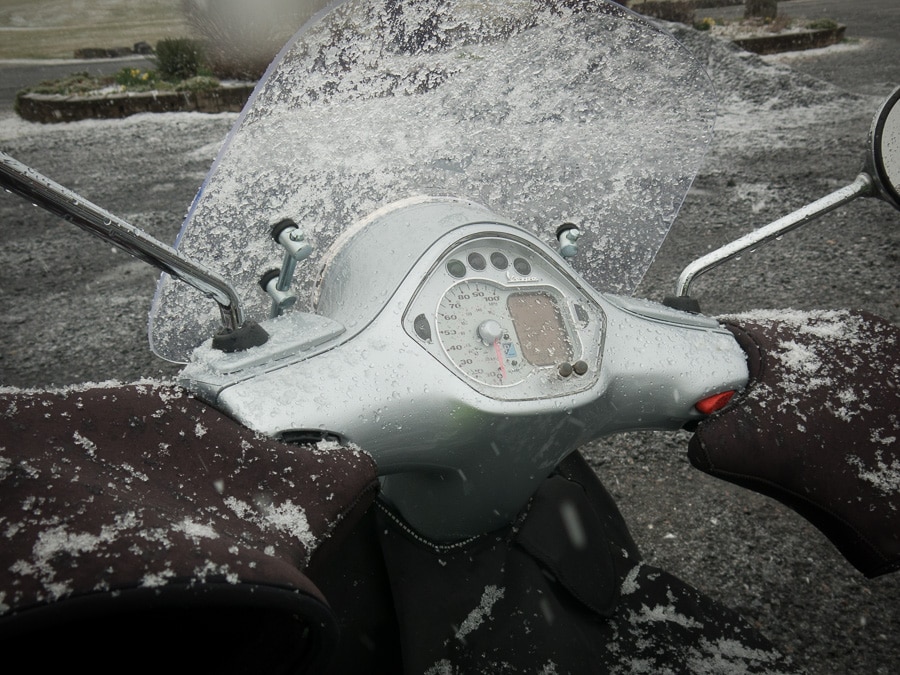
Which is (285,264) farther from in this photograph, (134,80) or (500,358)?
(134,80)

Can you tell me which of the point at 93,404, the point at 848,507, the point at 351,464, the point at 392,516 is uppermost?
the point at 93,404

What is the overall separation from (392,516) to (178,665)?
1.66 ft

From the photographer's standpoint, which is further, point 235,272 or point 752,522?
point 752,522

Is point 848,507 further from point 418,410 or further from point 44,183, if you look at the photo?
point 44,183

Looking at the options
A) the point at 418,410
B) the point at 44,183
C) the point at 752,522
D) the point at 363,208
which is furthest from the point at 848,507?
the point at 44,183

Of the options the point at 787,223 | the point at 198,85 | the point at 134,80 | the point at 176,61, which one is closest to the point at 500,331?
the point at 787,223

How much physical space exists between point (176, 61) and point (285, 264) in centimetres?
835

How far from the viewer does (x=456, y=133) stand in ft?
3.72

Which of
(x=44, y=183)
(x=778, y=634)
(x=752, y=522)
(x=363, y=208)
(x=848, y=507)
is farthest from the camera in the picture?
(x=752, y=522)

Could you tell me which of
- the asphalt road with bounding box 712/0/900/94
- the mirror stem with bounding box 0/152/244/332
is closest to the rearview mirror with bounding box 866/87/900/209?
the mirror stem with bounding box 0/152/244/332

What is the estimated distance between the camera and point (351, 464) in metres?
0.79

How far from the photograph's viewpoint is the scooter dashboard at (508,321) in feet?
3.05

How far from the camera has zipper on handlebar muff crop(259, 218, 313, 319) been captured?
95cm

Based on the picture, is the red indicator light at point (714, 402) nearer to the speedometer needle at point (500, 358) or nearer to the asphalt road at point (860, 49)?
the speedometer needle at point (500, 358)
